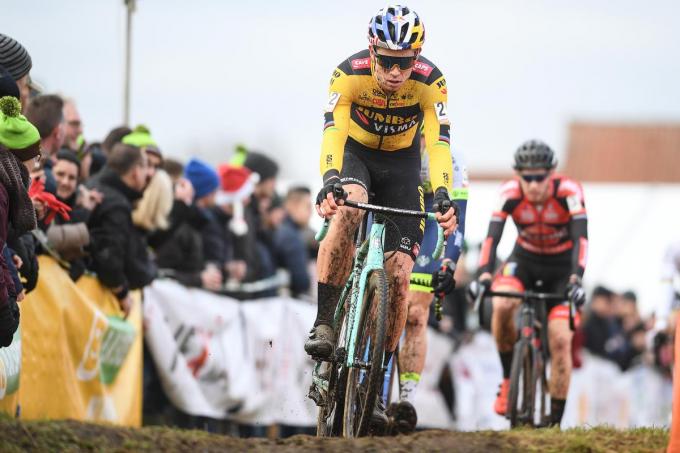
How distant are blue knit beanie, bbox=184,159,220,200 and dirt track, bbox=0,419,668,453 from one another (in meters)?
5.69

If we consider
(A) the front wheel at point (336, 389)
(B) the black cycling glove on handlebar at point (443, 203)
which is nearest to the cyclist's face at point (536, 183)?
(B) the black cycling glove on handlebar at point (443, 203)

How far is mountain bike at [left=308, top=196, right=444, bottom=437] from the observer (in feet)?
27.5

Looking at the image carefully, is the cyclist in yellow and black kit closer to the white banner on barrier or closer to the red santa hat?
the white banner on barrier

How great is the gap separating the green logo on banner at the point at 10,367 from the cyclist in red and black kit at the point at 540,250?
480cm

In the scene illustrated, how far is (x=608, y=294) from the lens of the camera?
24.5 meters

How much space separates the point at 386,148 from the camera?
967 centimetres

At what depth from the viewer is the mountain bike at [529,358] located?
1242cm

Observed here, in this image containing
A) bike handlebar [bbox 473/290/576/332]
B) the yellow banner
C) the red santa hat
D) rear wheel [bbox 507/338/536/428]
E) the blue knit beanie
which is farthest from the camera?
the red santa hat

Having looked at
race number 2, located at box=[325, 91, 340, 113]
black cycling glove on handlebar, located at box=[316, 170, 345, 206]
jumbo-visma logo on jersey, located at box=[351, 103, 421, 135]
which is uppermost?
race number 2, located at box=[325, 91, 340, 113]

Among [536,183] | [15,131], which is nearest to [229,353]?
[536,183]

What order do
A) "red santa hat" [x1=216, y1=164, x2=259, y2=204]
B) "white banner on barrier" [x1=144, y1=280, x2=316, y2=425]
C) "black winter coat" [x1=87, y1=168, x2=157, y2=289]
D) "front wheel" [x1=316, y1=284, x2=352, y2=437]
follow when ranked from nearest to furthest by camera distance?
"front wheel" [x1=316, y1=284, x2=352, y2=437]
"black winter coat" [x1=87, y1=168, x2=157, y2=289]
"white banner on barrier" [x1=144, y1=280, x2=316, y2=425]
"red santa hat" [x1=216, y1=164, x2=259, y2=204]

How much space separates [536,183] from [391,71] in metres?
4.10

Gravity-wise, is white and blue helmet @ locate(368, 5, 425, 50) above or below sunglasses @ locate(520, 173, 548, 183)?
above

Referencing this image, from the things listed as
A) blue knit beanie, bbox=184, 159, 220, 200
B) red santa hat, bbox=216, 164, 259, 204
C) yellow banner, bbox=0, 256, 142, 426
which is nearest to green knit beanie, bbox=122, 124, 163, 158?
yellow banner, bbox=0, 256, 142, 426
